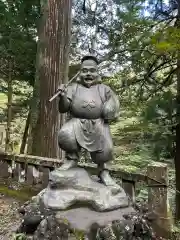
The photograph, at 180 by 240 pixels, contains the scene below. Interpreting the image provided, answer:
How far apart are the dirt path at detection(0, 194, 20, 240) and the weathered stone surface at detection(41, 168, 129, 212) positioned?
82cm

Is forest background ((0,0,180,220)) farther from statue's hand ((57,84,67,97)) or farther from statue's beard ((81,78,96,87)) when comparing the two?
statue's hand ((57,84,67,97))

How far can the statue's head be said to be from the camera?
11.7ft

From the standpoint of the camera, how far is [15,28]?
7863 millimetres

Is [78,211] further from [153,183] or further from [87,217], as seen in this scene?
[153,183]

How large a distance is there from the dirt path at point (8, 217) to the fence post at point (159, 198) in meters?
1.72

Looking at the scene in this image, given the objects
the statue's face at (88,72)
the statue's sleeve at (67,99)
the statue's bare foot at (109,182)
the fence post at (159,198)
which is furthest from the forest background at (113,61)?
the statue's sleeve at (67,99)

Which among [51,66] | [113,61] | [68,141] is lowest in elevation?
[68,141]

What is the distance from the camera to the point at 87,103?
3.54 metres

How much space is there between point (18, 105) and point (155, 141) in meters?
4.65

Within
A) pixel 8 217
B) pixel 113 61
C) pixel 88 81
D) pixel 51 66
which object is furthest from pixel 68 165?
pixel 113 61

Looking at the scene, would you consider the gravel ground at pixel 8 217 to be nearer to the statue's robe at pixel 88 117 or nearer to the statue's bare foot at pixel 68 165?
the statue's bare foot at pixel 68 165

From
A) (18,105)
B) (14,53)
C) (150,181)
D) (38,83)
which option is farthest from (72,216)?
(18,105)

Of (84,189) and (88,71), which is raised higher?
(88,71)

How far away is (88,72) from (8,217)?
2374 mm
